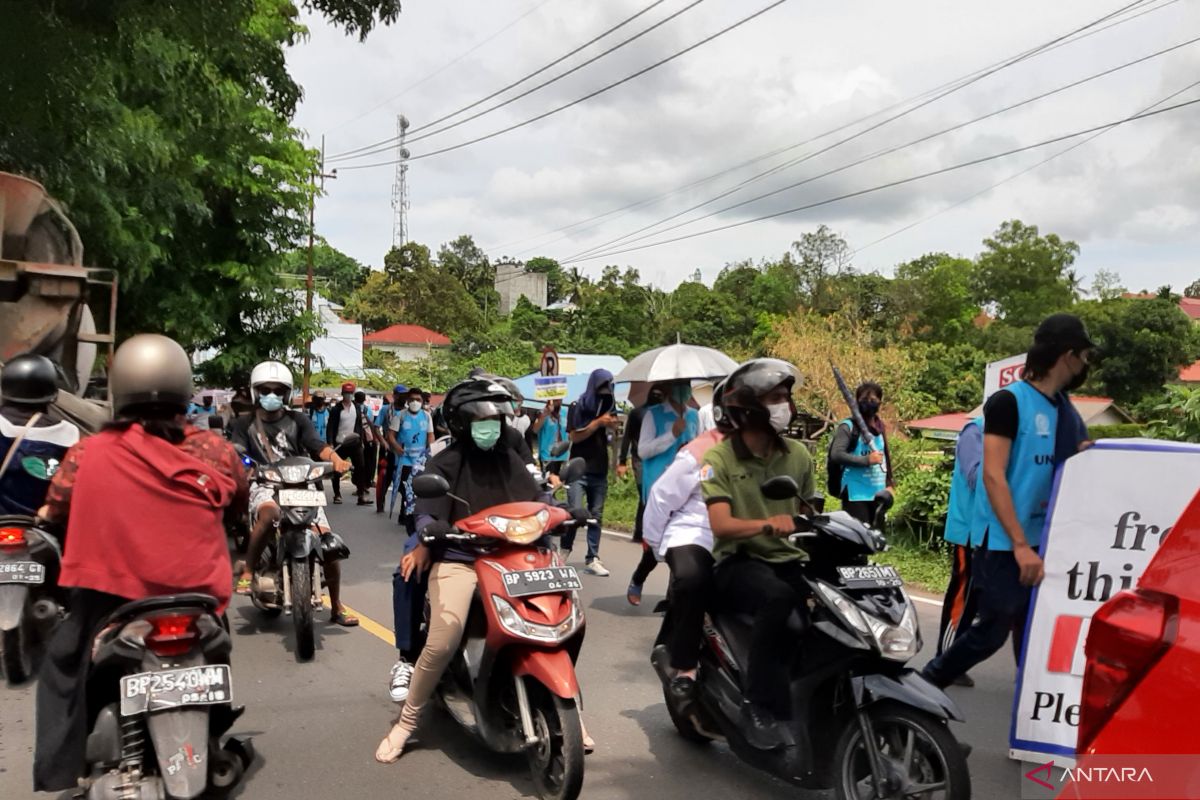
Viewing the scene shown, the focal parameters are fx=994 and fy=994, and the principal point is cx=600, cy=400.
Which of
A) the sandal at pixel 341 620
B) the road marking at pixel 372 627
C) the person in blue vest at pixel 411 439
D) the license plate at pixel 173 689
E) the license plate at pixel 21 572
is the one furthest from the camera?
the person in blue vest at pixel 411 439

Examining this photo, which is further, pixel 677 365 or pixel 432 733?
pixel 677 365

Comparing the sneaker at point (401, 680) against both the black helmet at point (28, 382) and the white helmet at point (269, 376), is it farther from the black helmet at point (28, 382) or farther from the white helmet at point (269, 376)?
the white helmet at point (269, 376)

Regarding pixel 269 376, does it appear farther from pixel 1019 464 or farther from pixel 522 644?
pixel 1019 464

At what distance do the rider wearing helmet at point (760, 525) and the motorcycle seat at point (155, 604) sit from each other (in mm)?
1922

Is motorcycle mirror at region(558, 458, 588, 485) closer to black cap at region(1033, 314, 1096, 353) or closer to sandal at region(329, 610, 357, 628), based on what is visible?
black cap at region(1033, 314, 1096, 353)

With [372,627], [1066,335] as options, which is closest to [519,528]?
[1066,335]

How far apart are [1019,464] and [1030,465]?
1.7 inches

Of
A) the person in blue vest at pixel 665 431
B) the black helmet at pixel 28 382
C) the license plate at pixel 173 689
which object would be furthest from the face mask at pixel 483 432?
the person in blue vest at pixel 665 431

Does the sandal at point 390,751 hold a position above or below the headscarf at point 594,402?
below

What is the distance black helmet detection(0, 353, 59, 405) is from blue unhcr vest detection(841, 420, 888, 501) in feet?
17.1

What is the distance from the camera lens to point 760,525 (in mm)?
3844

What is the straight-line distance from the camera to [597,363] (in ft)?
117

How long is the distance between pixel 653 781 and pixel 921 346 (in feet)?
128

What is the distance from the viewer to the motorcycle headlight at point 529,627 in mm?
3857
